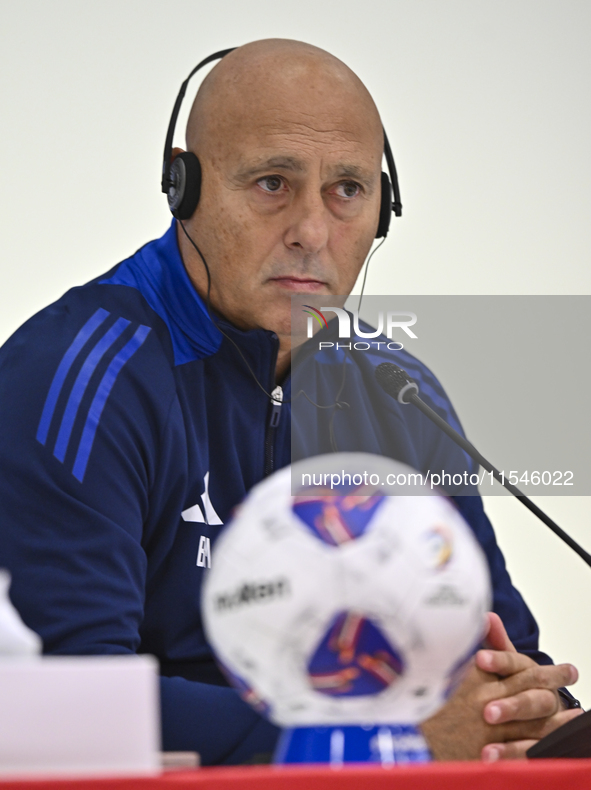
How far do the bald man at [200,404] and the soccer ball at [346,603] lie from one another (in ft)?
1.34

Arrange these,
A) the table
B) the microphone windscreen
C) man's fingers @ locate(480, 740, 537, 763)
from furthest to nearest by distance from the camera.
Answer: the microphone windscreen → man's fingers @ locate(480, 740, 537, 763) → the table

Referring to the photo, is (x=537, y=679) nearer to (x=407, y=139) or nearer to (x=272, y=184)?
(x=272, y=184)

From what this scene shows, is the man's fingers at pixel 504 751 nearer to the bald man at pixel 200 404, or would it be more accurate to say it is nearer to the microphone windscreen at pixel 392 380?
the bald man at pixel 200 404

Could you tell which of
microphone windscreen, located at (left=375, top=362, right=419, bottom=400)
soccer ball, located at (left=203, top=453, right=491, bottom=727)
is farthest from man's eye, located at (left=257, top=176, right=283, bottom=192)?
soccer ball, located at (left=203, top=453, right=491, bottom=727)

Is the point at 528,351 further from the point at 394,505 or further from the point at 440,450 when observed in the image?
the point at 394,505

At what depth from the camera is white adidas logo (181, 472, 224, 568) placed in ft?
4.00

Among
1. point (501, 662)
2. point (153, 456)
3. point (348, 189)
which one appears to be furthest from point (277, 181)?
point (501, 662)

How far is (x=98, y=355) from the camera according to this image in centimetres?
124

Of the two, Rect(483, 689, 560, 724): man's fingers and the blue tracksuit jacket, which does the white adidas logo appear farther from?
Rect(483, 689, 560, 724): man's fingers

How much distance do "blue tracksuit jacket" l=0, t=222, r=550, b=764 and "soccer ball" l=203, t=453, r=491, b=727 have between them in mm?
378

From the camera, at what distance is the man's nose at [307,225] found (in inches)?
52.8

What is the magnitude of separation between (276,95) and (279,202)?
160mm

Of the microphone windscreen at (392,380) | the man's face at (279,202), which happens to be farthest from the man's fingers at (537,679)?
the man's face at (279,202)

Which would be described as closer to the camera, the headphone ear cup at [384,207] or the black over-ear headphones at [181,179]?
the black over-ear headphones at [181,179]
